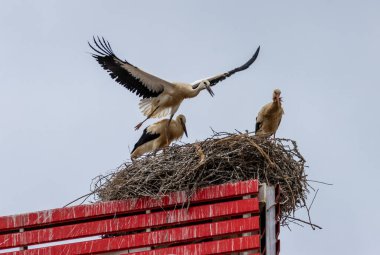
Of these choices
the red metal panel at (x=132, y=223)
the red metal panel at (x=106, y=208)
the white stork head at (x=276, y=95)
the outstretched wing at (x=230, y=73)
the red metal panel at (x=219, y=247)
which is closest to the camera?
the red metal panel at (x=219, y=247)

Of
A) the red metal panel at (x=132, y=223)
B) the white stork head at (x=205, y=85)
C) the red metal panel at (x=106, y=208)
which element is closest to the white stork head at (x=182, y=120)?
the white stork head at (x=205, y=85)

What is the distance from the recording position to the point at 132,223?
14672 millimetres

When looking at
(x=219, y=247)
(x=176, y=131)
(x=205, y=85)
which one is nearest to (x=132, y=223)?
(x=219, y=247)

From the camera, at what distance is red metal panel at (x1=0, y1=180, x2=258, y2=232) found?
47.3 feet

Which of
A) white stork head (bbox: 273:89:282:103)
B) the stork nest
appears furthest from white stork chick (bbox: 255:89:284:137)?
the stork nest

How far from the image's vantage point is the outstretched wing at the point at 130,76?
17.9m

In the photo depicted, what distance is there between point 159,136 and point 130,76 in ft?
3.63

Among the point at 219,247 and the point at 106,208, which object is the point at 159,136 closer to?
the point at 106,208

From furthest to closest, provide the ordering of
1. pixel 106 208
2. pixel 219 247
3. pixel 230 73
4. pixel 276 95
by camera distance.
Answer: pixel 230 73
pixel 276 95
pixel 106 208
pixel 219 247

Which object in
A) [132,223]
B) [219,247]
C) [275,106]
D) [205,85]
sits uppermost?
[205,85]

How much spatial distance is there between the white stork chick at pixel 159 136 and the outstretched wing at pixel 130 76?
27.5 inches

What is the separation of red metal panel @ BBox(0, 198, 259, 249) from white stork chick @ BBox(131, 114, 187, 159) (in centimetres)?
313

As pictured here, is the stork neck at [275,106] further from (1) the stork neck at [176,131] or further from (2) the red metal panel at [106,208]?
(2) the red metal panel at [106,208]

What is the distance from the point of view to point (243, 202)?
14172 mm
